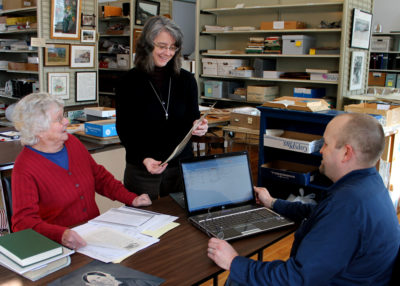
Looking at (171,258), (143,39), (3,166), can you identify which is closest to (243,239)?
(171,258)

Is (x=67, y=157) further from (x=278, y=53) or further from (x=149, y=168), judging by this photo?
(x=278, y=53)

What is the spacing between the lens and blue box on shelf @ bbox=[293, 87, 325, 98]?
5.33m

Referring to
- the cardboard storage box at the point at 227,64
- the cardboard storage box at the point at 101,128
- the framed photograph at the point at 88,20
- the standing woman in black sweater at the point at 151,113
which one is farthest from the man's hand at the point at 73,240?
the cardboard storage box at the point at 227,64

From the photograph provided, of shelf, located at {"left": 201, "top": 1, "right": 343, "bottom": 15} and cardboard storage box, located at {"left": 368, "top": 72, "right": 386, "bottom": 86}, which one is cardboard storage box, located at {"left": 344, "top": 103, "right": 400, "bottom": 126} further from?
cardboard storage box, located at {"left": 368, "top": 72, "right": 386, "bottom": 86}

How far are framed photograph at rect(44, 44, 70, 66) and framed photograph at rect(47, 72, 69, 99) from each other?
0.44ft

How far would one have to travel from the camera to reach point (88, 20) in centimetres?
525

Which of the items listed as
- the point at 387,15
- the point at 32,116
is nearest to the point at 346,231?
the point at 32,116

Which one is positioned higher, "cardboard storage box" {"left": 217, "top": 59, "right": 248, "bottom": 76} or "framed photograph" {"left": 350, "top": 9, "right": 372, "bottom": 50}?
"framed photograph" {"left": 350, "top": 9, "right": 372, "bottom": 50}

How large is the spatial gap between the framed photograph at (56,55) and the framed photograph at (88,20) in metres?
0.39

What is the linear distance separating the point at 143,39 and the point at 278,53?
3.80 meters

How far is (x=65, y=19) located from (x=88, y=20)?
347 millimetres

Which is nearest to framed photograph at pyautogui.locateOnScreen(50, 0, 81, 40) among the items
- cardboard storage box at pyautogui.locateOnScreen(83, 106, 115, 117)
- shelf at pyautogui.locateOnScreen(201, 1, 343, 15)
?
cardboard storage box at pyautogui.locateOnScreen(83, 106, 115, 117)

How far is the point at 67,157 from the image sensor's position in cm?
183

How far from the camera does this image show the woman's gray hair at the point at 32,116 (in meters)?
1.74
